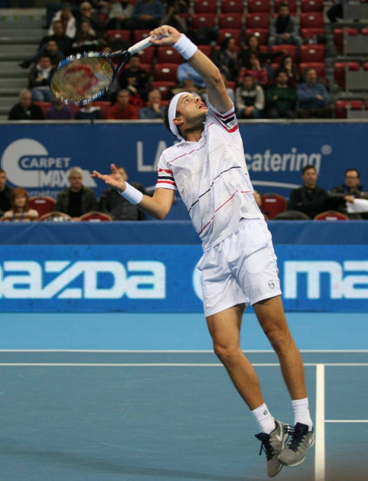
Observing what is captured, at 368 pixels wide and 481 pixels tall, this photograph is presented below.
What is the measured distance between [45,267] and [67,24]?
27.4 feet

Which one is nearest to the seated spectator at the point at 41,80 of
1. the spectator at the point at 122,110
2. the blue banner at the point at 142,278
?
the spectator at the point at 122,110

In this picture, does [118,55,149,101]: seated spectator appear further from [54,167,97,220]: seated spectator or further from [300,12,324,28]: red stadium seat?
[54,167,97,220]: seated spectator

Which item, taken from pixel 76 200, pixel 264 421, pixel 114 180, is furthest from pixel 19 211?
pixel 264 421

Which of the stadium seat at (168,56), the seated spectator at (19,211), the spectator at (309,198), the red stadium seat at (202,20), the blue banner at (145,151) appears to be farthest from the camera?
the red stadium seat at (202,20)

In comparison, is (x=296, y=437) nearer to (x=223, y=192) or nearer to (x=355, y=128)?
(x=223, y=192)

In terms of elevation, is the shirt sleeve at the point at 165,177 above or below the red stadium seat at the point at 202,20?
below

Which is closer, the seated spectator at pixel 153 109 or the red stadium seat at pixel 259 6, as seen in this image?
the seated spectator at pixel 153 109

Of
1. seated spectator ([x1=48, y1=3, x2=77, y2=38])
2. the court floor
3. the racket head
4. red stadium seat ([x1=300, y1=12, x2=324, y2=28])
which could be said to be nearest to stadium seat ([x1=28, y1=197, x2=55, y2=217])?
the court floor

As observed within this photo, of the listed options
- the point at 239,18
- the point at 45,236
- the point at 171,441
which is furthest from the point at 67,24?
the point at 171,441

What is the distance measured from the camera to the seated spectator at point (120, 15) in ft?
62.5

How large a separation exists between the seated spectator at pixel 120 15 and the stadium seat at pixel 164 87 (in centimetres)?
184

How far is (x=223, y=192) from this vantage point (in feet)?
18.3

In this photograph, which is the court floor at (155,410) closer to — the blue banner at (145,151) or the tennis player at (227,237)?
the tennis player at (227,237)

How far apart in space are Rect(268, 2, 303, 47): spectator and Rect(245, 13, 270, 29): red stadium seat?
191 millimetres
